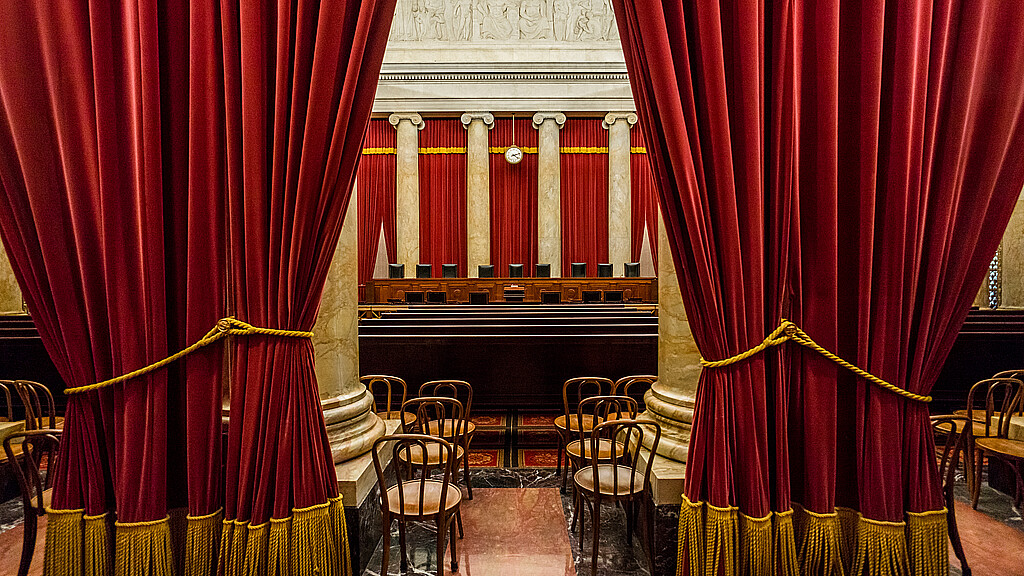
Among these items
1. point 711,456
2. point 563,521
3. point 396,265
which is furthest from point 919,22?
point 396,265

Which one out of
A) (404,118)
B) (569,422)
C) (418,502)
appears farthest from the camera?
(404,118)

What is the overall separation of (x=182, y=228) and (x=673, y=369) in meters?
1.94

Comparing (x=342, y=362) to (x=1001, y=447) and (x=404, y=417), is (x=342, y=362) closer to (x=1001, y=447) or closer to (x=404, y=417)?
(x=404, y=417)

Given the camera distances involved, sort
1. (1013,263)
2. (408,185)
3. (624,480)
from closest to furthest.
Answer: (624,480) → (1013,263) → (408,185)

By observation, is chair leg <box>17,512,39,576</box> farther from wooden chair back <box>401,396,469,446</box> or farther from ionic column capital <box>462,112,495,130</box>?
ionic column capital <box>462,112,495,130</box>

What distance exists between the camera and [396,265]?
10.5 meters

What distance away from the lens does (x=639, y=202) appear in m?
11.3

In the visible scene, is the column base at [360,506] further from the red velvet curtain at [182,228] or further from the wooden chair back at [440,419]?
the wooden chair back at [440,419]

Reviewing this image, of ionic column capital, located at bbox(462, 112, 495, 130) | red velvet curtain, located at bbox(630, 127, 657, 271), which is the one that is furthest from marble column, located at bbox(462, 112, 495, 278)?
red velvet curtain, located at bbox(630, 127, 657, 271)

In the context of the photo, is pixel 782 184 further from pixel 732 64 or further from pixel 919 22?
pixel 919 22

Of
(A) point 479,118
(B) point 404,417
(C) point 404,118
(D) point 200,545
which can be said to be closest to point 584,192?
(A) point 479,118

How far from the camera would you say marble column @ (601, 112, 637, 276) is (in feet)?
35.9

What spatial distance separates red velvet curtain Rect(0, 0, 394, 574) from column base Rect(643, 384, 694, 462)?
4.26 feet

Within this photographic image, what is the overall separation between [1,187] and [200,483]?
111 cm
